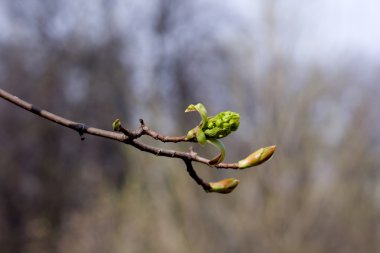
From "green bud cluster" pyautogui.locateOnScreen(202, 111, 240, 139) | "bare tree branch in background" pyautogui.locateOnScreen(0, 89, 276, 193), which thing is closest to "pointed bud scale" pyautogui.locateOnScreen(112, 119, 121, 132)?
"bare tree branch in background" pyautogui.locateOnScreen(0, 89, 276, 193)

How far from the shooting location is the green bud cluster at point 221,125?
106cm

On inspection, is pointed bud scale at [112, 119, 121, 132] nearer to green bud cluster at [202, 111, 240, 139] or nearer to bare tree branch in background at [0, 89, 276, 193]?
bare tree branch in background at [0, 89, 276, 193]

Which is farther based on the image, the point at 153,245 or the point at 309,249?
the point at 153,245

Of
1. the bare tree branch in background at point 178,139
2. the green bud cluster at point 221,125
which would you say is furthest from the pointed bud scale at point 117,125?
the green bud cluster at point 221,125

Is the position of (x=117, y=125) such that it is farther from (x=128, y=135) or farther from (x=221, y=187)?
(x=221, y=187)

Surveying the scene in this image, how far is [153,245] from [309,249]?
6.00 ft

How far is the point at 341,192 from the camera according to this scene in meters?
6.46

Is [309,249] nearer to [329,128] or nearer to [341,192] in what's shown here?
[341,192]

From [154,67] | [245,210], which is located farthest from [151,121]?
[154,67]

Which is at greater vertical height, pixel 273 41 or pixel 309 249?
pixel 273 41

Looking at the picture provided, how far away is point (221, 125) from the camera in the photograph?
1062mm

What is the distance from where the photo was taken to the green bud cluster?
1.06m

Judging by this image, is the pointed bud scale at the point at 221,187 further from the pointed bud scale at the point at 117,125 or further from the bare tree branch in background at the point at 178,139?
the pointed bud scale at the point at 117,125

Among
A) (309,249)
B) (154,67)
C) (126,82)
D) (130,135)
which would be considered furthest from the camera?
(154,67)
